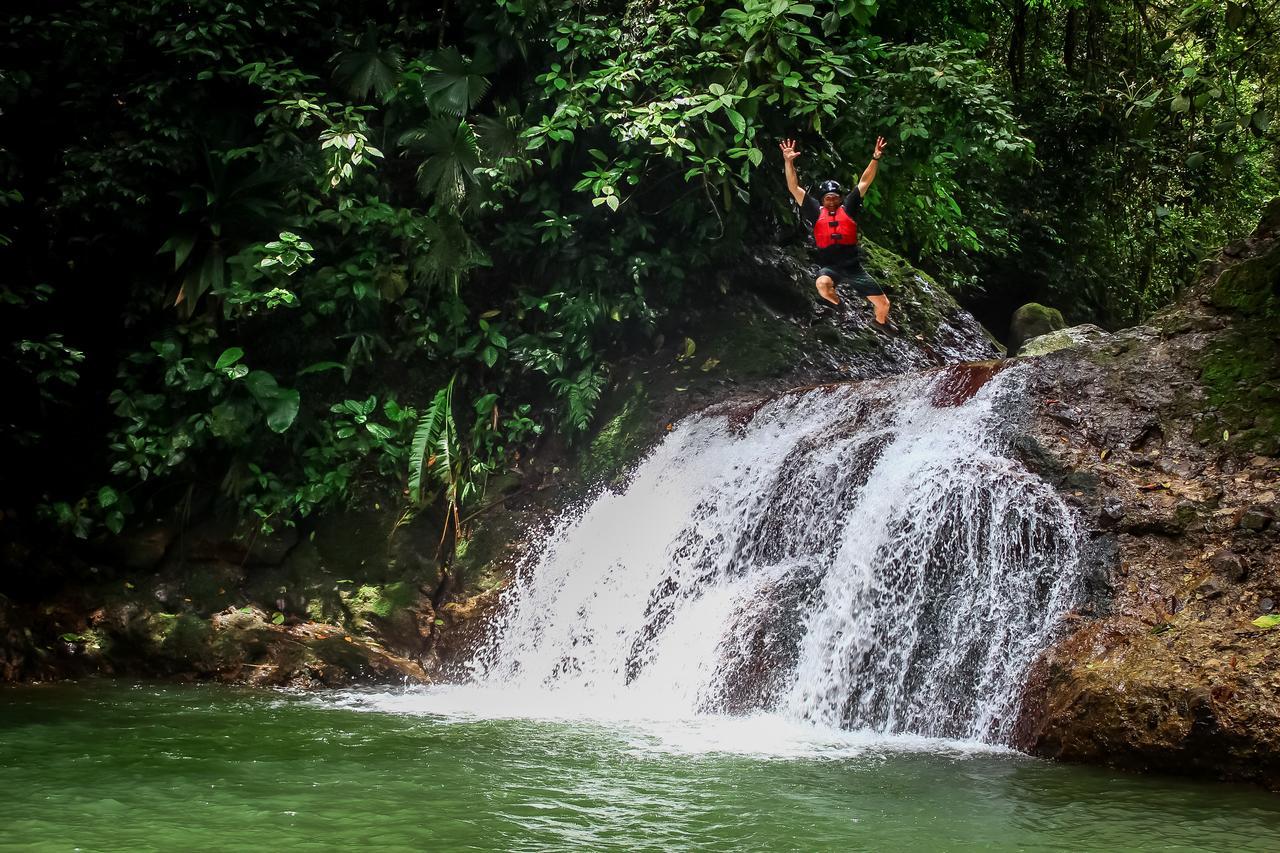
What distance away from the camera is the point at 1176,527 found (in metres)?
6.96

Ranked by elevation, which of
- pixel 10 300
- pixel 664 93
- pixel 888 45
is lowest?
pixel 10 300

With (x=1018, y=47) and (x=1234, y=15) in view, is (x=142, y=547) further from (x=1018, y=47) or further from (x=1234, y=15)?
(x=1018, y=47)

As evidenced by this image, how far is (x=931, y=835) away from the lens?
433 cm

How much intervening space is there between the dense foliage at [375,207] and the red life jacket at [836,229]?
88 centimetres

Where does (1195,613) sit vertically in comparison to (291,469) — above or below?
below

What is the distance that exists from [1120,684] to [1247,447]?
234 centimetres

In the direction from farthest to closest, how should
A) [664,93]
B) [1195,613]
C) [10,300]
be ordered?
1. [664,93]
2. [10,300]
3. [1195,613]

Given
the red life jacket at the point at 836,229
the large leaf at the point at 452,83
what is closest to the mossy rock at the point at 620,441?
the red life jacket at the point at 836,229

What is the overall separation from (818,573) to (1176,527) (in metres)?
2.19

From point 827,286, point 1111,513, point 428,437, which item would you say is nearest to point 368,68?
point 428,437

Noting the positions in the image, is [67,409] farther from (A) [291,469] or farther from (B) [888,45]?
(B) [888,45]

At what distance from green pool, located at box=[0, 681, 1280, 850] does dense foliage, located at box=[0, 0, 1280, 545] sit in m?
3.22

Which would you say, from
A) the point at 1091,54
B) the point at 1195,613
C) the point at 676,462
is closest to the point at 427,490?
the point at 676,462

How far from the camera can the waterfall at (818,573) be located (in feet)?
23.1
